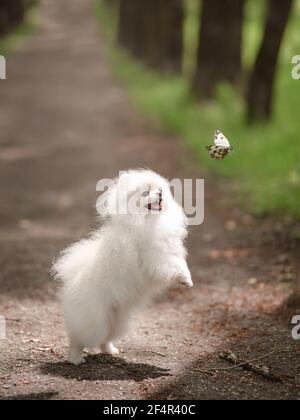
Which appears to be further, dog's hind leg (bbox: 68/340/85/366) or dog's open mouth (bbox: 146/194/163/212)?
dog's hind leg (bbox: 68/340/85/366)

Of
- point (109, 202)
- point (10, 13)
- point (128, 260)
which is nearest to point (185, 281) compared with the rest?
point (128, 260)

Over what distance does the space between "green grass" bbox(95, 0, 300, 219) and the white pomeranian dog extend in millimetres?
4397

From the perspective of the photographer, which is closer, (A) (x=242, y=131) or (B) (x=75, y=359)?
(B) (x=75, y=359)

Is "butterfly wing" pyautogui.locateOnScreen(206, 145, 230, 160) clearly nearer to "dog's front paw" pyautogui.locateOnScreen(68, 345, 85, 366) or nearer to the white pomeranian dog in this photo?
the white pomeranian dog

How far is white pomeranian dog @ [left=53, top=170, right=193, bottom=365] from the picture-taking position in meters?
4.88

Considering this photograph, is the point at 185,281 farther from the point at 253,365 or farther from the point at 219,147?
the point at 219,147

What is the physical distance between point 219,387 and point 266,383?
0.35m

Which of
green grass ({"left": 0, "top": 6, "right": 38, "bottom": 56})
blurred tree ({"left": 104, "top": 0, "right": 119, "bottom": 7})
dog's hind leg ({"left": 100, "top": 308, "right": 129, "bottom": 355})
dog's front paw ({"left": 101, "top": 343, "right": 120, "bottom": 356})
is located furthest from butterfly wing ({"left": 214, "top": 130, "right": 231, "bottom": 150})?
blurred tree ({"left": 104, "top": 0, "right": 119, "bottom": 7})

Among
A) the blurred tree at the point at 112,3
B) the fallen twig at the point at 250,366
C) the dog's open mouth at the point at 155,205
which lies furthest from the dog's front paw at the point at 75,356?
the blurred tree at the point at 112,3

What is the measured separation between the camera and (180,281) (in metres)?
4.96

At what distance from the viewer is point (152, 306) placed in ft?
23.0

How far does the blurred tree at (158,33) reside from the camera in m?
21.0

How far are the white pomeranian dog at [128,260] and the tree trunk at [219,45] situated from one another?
38.3ft

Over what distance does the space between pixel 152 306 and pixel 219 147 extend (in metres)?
2.46
